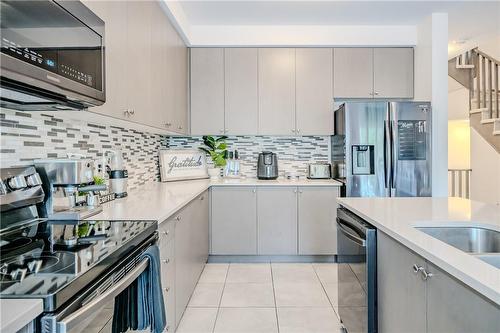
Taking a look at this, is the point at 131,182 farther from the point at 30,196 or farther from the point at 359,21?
the point at 359,21

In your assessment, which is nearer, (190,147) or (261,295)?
(261,295)

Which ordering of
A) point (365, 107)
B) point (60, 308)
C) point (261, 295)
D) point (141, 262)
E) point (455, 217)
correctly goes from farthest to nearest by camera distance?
point (365, 107)
point (261, 295)
point (455, 217)
point (141, 262)
point (60, 308)

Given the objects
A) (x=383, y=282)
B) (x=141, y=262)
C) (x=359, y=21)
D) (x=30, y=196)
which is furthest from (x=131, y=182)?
(x=359, y=21)

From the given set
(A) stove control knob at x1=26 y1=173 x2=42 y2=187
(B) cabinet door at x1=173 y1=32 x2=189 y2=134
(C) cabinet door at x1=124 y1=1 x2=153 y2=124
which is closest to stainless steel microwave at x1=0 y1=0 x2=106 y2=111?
(A) stove control knob at x1=26 y1=173 x2=42 y2=187

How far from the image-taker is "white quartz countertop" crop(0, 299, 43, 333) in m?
0.66

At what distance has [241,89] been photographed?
377 cm

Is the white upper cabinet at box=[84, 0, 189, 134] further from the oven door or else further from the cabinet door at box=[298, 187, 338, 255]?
the cabinet door at box=[298, 187, 338, 255]

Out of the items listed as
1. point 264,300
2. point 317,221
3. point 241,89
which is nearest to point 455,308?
point 264,300

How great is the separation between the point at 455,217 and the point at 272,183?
6.83 ft

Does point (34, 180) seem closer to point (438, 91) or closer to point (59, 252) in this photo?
point (59, 252)

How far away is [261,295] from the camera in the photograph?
2738 millimetres

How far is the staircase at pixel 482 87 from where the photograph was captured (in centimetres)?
479

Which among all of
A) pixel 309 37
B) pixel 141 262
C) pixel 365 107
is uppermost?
pixel 309 37

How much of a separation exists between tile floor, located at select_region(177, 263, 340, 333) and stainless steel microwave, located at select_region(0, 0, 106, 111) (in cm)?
164
